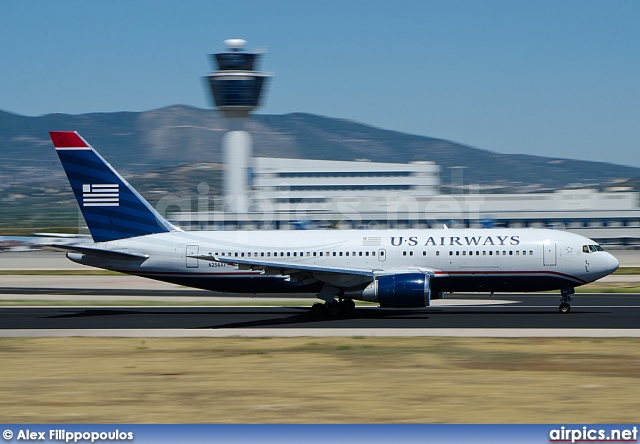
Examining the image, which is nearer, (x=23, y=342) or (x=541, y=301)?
(x=23, y=342)

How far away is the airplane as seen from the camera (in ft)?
107

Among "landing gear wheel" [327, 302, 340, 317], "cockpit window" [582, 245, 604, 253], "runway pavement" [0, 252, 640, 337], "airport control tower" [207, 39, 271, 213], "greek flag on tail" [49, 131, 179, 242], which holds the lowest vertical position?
"runway pavement" [0, 252, 640, 337]

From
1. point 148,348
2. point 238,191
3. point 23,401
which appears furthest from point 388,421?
point 238,191

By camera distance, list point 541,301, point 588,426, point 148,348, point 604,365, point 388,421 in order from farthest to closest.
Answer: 1. point 541,301
2. point 148,348
3. point 604,365
4. point 388,421
5. point 588,426

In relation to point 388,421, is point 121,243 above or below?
above

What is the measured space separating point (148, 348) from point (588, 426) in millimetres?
15082

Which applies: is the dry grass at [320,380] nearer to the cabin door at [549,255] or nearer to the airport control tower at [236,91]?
the cabin door at [549,255]

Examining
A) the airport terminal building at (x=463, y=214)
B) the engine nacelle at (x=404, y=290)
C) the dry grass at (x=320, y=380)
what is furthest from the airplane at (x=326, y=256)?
the airport terminal building at (x=463, y=214)

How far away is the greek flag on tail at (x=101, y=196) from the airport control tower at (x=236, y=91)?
3487 inches

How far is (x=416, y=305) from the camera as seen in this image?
30.9 m

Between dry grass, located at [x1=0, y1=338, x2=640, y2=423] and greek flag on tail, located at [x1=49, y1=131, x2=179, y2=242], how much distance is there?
9.91m

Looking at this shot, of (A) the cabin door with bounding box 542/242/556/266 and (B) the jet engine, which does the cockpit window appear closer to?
(A) the cabin door with bounding box 542/242/556/266

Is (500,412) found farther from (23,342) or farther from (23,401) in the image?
(23,342)

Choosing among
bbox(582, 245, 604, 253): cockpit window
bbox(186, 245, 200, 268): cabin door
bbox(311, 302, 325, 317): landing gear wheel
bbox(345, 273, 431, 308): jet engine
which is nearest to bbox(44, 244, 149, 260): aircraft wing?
bbox(186, 245, 200, 268): cabin door
